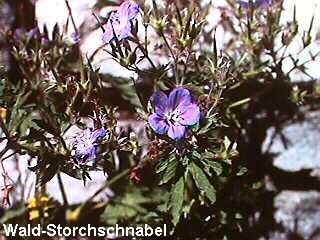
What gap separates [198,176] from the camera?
1297mm

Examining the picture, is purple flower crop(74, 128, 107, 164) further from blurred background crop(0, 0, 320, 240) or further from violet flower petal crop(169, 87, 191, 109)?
blurred background crop(0, 0, 320, 240)

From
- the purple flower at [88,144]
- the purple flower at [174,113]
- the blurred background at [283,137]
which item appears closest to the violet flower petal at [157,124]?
the purple flower at [174,113]

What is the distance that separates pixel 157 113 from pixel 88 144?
137 mm

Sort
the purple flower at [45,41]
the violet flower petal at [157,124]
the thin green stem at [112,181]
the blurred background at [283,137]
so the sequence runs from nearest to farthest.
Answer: the violet flower petal at [157,124], the purple flower at [45,41], the thin green stem at [112,181], the blurred background at [283,137]

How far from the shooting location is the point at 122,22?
1.29 m

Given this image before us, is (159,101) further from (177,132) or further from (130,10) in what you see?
(130,10)

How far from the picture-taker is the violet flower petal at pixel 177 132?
49.3 inches

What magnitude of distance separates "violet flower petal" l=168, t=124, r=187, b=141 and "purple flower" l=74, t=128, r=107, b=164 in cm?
12

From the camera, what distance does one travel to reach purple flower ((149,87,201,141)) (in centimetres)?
125

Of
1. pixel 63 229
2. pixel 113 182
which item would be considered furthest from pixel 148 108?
pixel 63 229

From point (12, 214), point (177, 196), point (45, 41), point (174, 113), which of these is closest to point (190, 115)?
point (174, 113)

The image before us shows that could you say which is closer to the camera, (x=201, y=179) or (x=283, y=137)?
(x=201, y=179)

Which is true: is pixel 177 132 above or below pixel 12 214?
above

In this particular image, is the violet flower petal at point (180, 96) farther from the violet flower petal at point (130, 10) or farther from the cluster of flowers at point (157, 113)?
the violet flower petal at point (130, 10)
